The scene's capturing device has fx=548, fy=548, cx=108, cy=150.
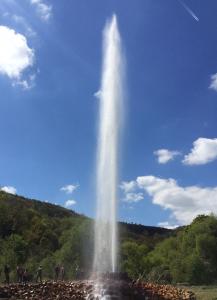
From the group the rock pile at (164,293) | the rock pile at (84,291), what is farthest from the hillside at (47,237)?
the rock pile at (84,291)

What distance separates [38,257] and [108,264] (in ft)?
132

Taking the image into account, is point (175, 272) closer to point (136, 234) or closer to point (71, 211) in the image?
point (136, 234)

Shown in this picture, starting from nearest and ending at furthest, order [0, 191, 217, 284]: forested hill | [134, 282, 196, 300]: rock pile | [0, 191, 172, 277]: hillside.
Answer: [134, 282, 196, 300]: rock pile, [0, 191, 217, 284]: forested hill, [0, 191, 172, 277]: hillside

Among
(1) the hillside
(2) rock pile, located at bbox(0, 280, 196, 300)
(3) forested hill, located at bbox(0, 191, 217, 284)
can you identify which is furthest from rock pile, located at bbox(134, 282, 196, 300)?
(1) the hillside

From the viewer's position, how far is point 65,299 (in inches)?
786

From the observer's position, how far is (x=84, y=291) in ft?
67.9

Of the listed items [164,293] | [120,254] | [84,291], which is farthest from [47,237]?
[84,291]

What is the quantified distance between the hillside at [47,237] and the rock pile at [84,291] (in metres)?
13.9

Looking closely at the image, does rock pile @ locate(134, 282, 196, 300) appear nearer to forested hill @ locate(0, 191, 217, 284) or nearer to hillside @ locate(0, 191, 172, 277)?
forested hill @ locate(0, 191, 217, 284)

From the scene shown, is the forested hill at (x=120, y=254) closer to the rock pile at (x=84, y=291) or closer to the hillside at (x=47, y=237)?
the hillside at (x=47, y=237)

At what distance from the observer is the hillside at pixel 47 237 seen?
1966 inches

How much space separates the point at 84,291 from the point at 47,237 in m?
79.7

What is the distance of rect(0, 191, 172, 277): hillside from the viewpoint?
4994 centimetres

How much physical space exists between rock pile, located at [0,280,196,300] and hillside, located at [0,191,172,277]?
546 inches
